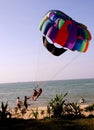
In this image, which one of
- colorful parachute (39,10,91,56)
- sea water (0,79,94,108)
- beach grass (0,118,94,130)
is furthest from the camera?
sea water (0,79,94,108)

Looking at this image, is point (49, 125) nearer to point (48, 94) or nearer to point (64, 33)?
point (64, 33)

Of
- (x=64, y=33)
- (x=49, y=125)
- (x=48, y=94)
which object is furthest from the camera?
(x=48, y=94)

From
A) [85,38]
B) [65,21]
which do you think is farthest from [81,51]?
[65,21]

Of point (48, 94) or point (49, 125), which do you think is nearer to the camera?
point (49, 125)

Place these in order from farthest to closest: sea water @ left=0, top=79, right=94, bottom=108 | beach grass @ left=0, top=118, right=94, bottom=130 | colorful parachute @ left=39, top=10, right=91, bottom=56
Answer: sea water @ left=0, top=79, right=94, bottom=108
colorful parachute @ left=39, top=10, right=91, bottom=56
beach grass @ left=0, top=118, right=94, bottom=130

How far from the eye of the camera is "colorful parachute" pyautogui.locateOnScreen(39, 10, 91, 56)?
43.4 feet

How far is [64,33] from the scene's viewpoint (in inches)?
525

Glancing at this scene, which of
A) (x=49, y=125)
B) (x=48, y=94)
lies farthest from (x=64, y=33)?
(x=48, y=94)

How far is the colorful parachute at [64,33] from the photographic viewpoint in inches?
520

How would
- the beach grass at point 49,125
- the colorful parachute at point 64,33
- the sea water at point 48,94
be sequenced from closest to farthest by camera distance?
the beach grass at point 49,125 → the colorful parachute at point 64,33 → the sea water at point 48,94

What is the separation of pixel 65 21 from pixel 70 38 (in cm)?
93

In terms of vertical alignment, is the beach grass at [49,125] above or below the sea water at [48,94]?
below

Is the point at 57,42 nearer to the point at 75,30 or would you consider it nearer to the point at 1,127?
the point at 75,30

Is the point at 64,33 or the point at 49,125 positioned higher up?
the point at 64,33
